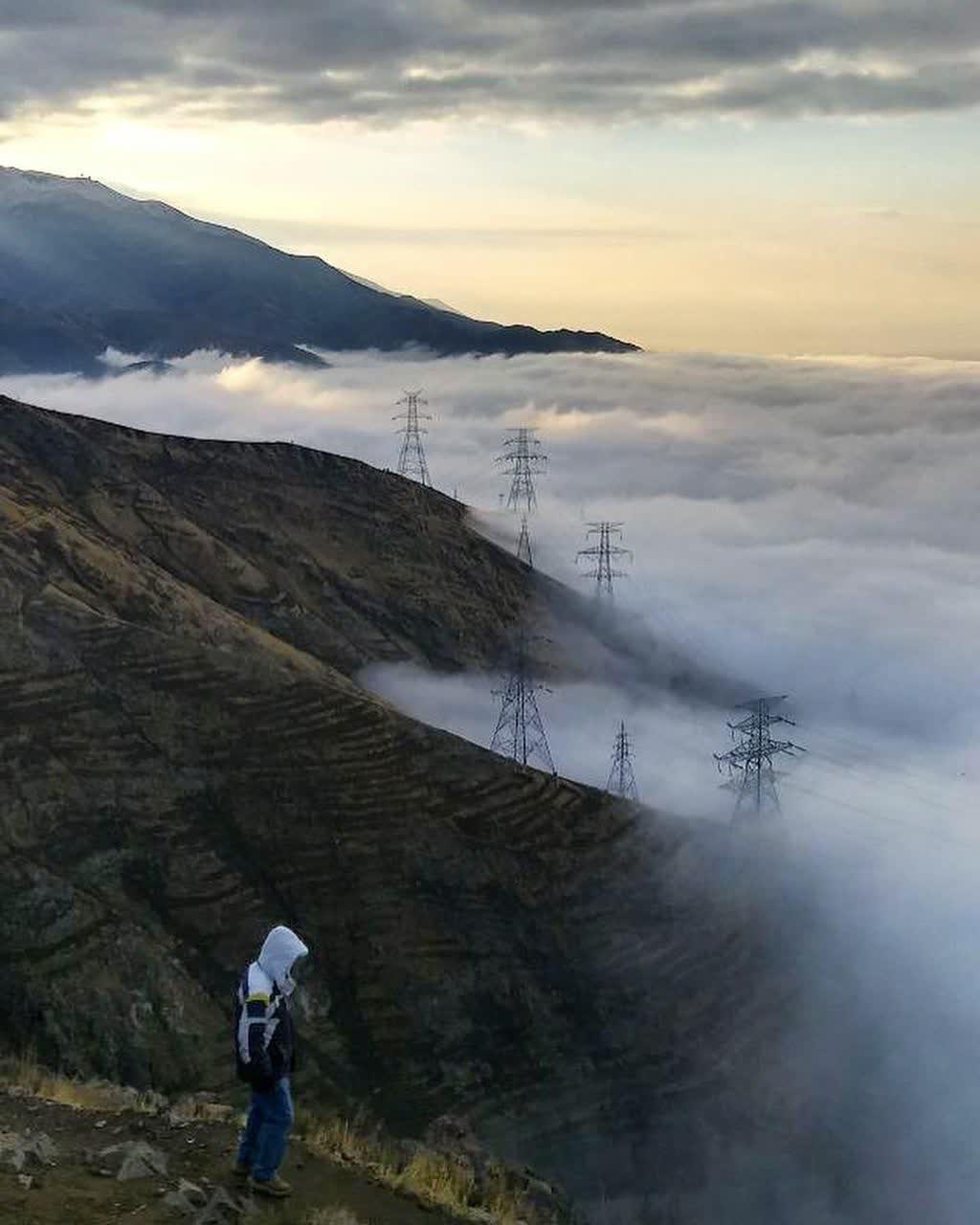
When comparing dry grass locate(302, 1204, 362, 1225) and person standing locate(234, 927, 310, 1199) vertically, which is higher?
person standing locate(234, 927, 310, 1199)

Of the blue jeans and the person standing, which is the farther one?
the blue jeans

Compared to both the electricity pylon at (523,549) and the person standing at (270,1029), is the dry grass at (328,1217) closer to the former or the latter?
the person standing at (270,1029)

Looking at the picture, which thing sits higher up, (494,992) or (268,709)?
(268,709)

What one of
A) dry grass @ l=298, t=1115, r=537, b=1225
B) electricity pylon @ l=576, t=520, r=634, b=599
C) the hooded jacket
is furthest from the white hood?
electricity pylon @ l=576, t=520, r=634, b=599

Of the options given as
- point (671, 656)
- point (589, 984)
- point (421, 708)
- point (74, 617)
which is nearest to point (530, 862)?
point (589, 984)

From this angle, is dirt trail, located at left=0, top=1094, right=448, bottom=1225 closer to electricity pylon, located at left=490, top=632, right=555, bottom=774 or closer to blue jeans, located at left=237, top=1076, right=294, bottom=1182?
blue jeans, located at left=237, top=1076, right=294, bottom=1182

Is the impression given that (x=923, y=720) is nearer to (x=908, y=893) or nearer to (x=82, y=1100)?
(x=908, y=893)
